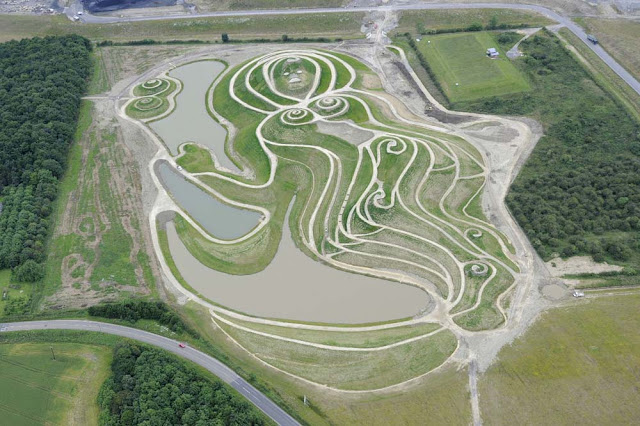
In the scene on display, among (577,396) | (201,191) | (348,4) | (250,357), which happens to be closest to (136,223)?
(201,191)

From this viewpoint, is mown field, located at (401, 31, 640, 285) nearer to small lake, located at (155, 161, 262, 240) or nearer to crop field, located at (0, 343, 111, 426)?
small lake, located at (155, 161, 262, 240)

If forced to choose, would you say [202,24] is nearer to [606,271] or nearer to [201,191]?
[201,191]

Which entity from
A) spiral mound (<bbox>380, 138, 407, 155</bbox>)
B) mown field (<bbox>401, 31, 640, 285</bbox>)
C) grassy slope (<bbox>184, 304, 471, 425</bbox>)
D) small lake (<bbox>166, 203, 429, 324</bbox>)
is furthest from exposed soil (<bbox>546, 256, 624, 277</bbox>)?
spiral mound (<bbox>380, 138, 407, 155</bbox>)

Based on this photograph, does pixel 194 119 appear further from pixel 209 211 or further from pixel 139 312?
pixel 139 312

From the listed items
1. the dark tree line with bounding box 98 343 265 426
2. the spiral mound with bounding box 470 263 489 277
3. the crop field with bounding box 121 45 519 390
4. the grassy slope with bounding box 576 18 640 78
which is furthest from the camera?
the grassy slope with bounding box 576 18 640 78

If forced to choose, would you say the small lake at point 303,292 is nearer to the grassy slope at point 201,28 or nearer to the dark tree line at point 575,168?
the dark tree line at point 575,168

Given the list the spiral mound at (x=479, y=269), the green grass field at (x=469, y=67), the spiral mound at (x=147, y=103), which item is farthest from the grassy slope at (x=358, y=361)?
the spiral mound at (x=147, y=103)
